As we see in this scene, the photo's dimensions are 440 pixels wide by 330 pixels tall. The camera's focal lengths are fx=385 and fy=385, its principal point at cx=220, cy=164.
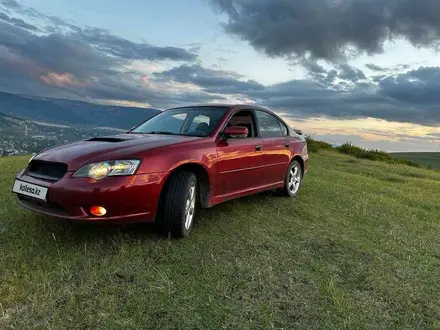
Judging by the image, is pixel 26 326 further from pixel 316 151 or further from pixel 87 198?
pixel 316 151

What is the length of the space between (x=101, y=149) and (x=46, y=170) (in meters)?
0.66

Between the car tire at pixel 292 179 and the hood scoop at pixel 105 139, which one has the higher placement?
the hood scoop at pixel 105 139

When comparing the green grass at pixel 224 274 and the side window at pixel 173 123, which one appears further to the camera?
the side window at pixel 173 123

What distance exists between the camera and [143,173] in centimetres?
370

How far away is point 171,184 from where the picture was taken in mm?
3998

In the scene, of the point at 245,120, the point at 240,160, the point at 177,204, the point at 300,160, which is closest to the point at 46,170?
the point at 177,204

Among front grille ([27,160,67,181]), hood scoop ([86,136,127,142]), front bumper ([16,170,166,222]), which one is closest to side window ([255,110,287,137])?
hood scoop ([86,136,127,142])

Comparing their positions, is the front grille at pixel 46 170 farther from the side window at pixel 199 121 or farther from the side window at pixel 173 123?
the side window at pixel 199 121

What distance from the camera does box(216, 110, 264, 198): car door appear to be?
470cm

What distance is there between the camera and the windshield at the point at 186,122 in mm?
4941

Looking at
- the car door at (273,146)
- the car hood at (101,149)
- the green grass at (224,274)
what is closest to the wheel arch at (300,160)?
the car door at (273,146)

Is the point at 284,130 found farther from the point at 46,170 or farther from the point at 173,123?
the point at 46,170

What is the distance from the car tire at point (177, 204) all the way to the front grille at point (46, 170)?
3.41 feet

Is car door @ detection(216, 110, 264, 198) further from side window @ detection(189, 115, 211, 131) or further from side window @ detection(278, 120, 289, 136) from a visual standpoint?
side window @ detection(278, 120, 289, 136)
